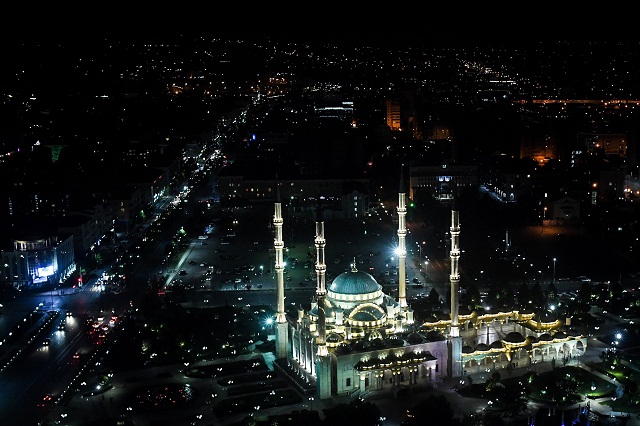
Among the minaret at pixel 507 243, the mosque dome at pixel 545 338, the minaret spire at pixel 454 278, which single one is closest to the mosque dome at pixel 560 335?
the mosque dome at pixel 545 338

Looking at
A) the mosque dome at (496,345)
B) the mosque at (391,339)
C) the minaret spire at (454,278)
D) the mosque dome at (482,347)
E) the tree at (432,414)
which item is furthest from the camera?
the mosque dome at (496,345)

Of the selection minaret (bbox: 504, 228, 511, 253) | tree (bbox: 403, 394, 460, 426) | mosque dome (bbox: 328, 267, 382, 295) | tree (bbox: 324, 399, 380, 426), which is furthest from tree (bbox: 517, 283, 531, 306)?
tree (bbox: 324, 399, 380, 426)

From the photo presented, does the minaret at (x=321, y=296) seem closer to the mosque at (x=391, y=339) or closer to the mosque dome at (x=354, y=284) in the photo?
the mosque at (x=391, y=339)

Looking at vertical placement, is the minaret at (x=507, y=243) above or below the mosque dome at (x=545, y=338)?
below

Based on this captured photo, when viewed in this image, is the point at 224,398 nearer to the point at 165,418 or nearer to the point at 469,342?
the point at 165,418

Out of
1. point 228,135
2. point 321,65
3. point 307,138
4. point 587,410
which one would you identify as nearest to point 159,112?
point 228,135

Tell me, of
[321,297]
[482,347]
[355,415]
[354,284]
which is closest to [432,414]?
[355,415]

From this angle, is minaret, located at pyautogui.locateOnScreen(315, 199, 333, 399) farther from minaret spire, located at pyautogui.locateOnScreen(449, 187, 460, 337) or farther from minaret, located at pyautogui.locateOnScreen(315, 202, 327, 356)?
minaret spire, located at pyautogui.locateOnScreen(449, 187, 460, 337)
